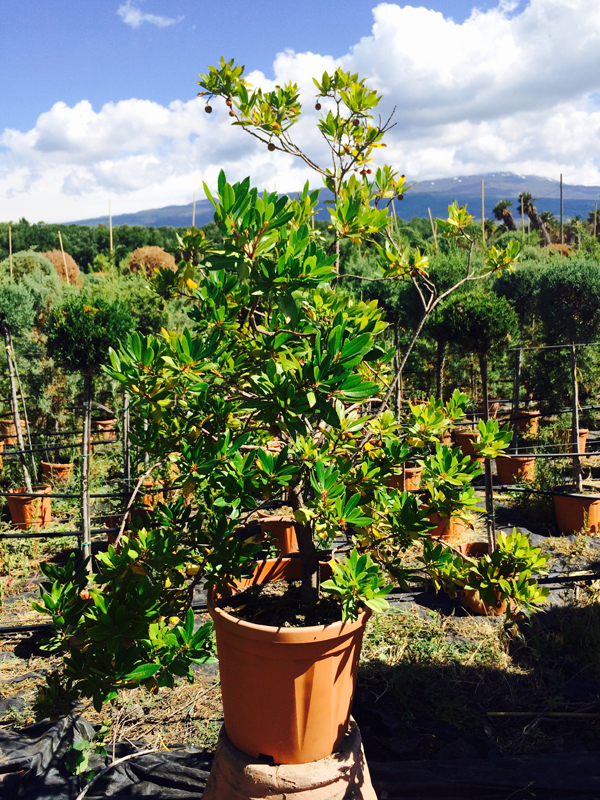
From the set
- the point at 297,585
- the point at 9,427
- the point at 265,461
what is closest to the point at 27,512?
the point at 9,427

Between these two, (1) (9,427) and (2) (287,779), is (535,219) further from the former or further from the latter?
(2) (287,779)

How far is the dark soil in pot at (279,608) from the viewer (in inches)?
68.8

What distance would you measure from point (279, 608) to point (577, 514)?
12.3 ft

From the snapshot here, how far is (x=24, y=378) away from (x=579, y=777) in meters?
7.28

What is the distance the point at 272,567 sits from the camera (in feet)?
6.95

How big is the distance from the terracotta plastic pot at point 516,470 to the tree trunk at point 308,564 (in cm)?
433

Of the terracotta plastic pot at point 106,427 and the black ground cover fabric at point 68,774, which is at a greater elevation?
the terracotta plastic pot at point 106,427

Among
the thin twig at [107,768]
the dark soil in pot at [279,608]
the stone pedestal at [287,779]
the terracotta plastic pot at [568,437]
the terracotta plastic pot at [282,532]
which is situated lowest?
the thin twig at [107,768]

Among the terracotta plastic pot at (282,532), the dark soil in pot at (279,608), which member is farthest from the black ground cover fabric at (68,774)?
the terracotta plastic pot at (282,532)

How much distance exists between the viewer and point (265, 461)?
1307 mm

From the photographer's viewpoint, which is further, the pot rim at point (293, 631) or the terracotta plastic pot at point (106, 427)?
the terracotta plastic pot at point (106, 427)

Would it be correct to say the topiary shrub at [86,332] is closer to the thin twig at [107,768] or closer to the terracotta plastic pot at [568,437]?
the thin twig at [107,768]

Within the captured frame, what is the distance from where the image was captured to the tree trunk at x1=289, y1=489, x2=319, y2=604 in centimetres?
183

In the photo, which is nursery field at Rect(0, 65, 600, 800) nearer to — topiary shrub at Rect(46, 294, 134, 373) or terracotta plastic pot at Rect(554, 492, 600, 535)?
terracotta plastic pot at Rect(554, 492, 600, 535)
